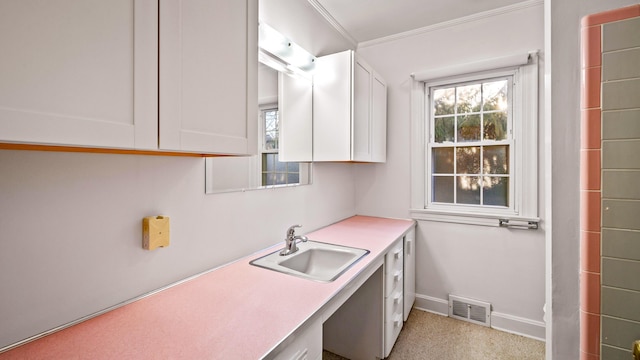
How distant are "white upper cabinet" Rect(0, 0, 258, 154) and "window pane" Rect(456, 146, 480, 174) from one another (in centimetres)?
206

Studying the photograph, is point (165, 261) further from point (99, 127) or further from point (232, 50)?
point (232, 50)

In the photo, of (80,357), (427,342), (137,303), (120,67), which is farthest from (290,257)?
(427,342)

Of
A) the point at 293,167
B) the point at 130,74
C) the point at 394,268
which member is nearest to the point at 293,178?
the point at 293,167

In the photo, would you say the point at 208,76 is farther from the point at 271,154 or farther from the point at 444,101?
the point at 444,101

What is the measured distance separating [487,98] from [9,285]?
299 centimetres

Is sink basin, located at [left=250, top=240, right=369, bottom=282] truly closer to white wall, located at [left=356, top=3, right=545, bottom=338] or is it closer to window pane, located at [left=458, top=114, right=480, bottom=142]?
white wall, located at [left=356, top=3, right=545, bottom=338]

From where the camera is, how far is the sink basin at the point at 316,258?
159cm

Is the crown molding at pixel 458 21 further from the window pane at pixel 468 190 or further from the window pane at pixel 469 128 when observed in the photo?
the window pane at pixel 468 190

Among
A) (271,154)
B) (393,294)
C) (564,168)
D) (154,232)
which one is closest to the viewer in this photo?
(564,168)

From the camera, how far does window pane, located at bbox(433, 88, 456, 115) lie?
2533mm

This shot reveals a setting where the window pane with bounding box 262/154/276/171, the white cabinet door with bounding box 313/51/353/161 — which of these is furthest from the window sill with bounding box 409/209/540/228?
the window pane with bounding box 262/154/276/171

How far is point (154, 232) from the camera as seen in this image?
111 centimetres

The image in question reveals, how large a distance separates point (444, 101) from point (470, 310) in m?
1.87

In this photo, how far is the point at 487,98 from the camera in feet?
7.82
